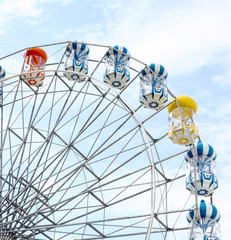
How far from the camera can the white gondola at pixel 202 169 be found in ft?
48.5

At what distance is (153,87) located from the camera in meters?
16.5

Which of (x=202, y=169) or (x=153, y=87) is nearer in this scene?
(x=202, y=169)

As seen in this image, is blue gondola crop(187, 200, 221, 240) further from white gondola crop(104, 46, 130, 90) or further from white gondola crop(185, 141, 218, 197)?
white gondola crop(104, 46, 130, 90)

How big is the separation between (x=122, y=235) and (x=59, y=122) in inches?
179

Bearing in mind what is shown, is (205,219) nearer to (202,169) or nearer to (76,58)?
(202,169)

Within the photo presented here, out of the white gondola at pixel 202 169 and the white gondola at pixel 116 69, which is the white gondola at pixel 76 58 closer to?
the white gondola at pixel 116 69

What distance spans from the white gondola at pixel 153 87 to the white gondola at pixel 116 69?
635mm

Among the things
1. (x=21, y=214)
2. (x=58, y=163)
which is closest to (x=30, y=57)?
(x=58, y=163)

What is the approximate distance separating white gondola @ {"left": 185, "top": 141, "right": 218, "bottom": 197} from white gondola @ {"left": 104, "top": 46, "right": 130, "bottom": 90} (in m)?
3.58

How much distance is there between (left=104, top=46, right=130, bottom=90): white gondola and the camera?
16906 millimetres

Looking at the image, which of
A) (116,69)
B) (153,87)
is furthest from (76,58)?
(153,87)

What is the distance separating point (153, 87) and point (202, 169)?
342 centimetres

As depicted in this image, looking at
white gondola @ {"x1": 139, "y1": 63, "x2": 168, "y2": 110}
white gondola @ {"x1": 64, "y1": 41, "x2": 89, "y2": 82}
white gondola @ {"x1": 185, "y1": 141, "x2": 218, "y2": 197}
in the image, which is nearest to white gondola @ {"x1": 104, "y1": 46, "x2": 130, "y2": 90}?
white gondola @ {"x1": 139, "y1": 63, "x2": 168, "y2": 110}

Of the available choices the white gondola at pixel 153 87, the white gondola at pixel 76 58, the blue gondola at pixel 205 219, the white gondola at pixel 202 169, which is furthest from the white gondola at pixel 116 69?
the blue gondola at pixel 205 219
